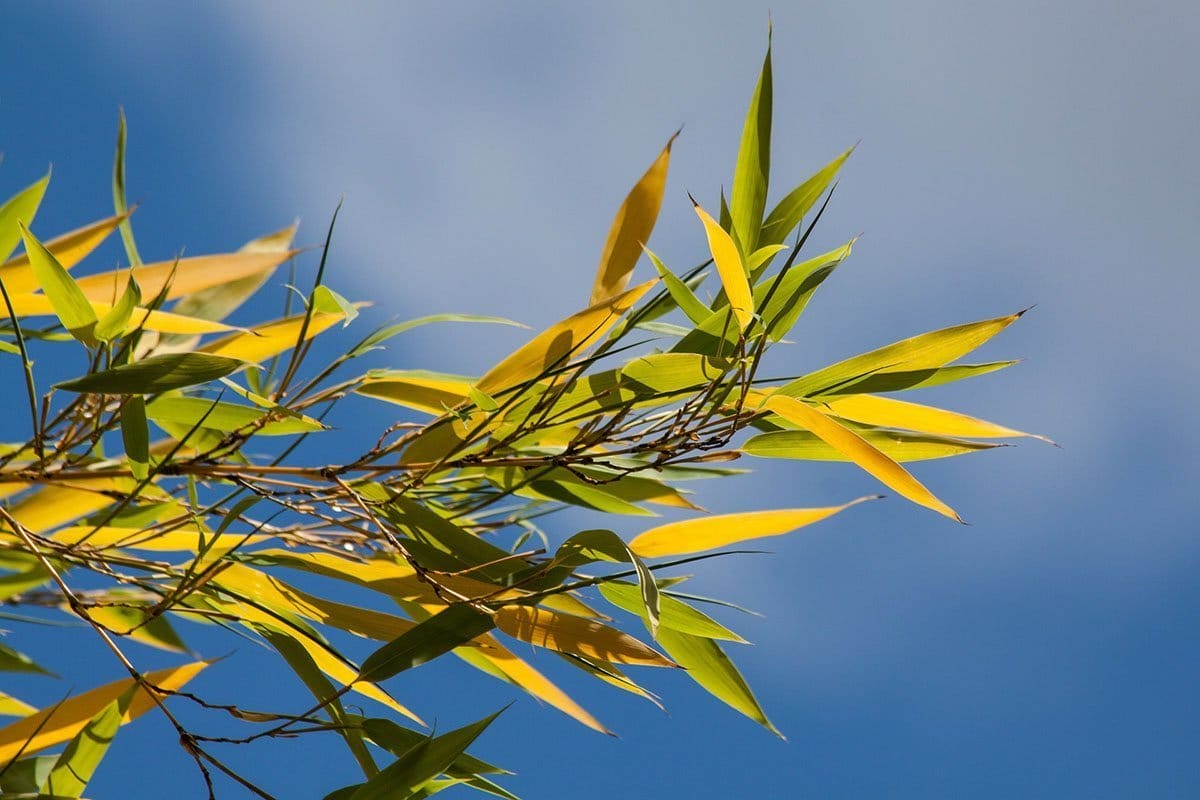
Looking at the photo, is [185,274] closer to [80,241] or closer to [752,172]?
[80,241]

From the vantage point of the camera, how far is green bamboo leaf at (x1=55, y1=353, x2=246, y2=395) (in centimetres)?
91

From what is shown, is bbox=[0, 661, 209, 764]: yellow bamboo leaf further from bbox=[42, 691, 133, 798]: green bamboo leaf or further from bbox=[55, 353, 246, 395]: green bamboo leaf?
bbox=[55, 353, 246, 395]: green bamboo leaf

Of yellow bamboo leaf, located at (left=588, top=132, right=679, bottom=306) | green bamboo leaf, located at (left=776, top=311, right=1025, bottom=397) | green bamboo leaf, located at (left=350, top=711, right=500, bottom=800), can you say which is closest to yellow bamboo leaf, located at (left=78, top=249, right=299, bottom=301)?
yellow bamboo leaf, located at (left=588, top=132, right=679, bottom=306)

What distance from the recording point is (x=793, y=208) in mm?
1080

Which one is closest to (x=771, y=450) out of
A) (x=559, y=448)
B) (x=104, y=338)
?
(x=559, y=448)

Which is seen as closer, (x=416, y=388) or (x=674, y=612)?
(x=674, y=612)

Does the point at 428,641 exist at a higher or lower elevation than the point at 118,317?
lower

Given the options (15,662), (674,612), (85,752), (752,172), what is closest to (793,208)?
(752,172)

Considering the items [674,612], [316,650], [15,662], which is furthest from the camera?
[15,662]

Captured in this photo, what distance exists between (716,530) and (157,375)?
1.75ft

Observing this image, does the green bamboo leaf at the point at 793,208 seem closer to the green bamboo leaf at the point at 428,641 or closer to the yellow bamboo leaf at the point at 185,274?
the green bamboo leaf at the point at 428,641

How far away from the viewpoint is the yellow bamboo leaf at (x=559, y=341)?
1.05m

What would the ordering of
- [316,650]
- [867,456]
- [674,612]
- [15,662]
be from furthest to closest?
[15,662] < [316,650] < [674,612] < [867,456]

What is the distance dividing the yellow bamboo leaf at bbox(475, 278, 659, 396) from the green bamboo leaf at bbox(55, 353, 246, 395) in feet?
0.89
